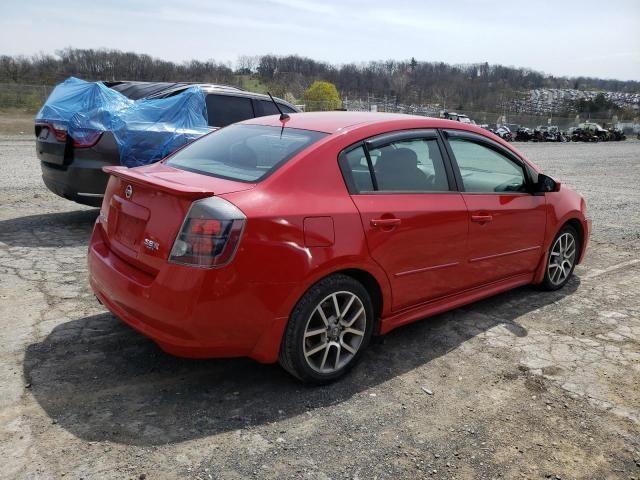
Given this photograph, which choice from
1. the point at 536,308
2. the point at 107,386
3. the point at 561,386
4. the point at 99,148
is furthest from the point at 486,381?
the point at 99,148

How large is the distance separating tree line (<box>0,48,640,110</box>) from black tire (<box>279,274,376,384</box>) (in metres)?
52.8

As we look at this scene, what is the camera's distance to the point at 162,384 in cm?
314

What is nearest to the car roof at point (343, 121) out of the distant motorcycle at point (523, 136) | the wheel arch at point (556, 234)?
the wheel arch at point (556, 234)

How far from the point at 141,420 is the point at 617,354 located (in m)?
3.24

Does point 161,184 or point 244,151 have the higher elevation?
point 244,151

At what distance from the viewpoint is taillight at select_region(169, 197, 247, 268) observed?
270 centimetres

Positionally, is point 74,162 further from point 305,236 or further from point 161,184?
point 305,236

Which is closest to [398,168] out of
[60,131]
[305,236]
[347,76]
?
[305,236]

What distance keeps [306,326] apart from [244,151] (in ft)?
4.11

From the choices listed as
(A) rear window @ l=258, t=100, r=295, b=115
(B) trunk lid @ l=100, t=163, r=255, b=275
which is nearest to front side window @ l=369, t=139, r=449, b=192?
(B) trunk lid @ l=100, t=163, r=255, b=275

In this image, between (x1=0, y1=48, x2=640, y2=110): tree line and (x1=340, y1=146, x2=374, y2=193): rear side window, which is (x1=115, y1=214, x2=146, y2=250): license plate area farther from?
(x1=0, y1=48, x2=640, y2=110): tree line

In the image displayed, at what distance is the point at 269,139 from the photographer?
3568mm

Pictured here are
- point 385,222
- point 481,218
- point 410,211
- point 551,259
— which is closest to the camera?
point 385,222

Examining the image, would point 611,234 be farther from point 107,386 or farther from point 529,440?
point 107,386
